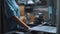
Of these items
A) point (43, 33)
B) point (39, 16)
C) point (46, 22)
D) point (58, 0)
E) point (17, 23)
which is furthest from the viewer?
point (39, 16)

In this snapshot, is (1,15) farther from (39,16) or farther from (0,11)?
(39,16)

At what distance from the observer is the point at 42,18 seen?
53.1 inches

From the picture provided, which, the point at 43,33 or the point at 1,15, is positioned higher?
the point at 1,15

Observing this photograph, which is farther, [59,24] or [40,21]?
[40,21]

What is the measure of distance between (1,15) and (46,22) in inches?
33.0

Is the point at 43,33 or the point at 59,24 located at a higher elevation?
the point at 59,24

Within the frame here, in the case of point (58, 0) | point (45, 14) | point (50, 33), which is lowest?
point (50, 33)

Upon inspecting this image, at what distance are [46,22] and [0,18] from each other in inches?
33.1

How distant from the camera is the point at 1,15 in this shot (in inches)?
18.7

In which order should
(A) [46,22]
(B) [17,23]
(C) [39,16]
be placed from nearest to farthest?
(B) [17,23] → (A) [46,22] → (C) [39,16]

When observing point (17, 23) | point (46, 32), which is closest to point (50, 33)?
point (46, 32)

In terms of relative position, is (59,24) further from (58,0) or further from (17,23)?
(17,23)

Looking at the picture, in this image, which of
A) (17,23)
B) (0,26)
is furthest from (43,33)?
(0,26)

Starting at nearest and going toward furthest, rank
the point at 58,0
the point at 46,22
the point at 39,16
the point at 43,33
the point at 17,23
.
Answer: the point at 58,0 → the point at 43,33 → the point at 17,23 → the point at 46,22 → the point at 39,16
